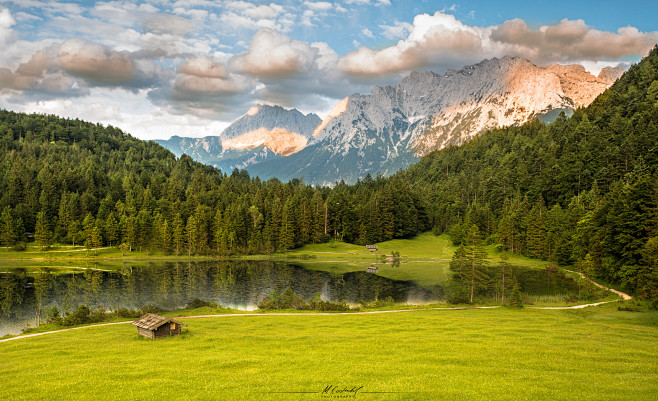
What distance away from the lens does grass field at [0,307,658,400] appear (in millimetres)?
22172

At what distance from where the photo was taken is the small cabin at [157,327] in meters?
39.1

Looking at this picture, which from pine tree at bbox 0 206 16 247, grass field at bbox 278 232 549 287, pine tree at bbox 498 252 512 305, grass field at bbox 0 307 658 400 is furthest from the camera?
pine tree at bbox 0 206 16 247

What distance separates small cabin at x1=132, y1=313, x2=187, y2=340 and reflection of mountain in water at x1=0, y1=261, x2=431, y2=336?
22366 millimetres

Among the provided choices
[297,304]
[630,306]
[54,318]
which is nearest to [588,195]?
[630,306]

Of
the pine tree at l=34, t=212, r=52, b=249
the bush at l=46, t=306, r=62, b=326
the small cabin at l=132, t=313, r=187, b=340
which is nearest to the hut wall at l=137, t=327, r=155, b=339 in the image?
the small cabin at l=132, t=313, r=187, b=340

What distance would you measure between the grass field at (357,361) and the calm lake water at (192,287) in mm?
24071

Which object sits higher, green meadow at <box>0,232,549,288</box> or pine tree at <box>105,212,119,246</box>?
pine tree at <box>105,212,119,246</box>

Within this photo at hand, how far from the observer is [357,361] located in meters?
28.4

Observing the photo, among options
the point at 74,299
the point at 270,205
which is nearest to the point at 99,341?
the point at 74,299

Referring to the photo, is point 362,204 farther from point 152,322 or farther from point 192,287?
point 152,322

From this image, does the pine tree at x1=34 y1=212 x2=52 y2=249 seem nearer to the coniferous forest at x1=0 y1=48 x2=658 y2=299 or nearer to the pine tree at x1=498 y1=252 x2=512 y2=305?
the coniferous forest at x1=0 y1=48 x2=658 y2=299

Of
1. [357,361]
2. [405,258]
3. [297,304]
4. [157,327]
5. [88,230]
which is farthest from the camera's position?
[88,230]

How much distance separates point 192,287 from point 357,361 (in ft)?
208

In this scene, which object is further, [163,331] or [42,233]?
[42,233]
